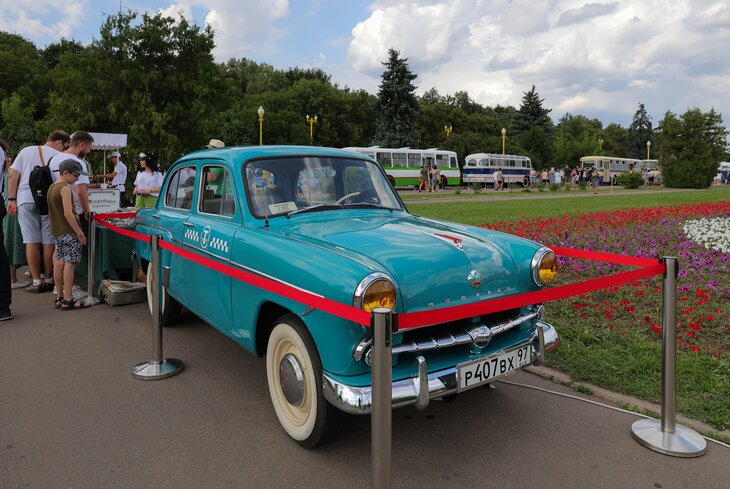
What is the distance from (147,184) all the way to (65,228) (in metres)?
3.02

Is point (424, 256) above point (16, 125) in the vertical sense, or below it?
below

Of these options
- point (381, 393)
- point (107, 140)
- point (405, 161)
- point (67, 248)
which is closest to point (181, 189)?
point (67, 248)

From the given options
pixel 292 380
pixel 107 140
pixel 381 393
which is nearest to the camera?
pixel 381 393

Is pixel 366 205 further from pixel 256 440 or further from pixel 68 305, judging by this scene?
pixel 68 305

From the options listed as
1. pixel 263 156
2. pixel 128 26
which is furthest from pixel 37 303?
pixel 128 26

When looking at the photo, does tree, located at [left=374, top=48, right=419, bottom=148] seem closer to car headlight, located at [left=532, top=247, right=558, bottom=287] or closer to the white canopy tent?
the white canopy tent

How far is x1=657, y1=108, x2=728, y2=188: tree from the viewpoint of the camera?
34.2 meters

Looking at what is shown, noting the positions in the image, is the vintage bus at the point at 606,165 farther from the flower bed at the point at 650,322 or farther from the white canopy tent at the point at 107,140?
the white canopy tent at the point at 107,140

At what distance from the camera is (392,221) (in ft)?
13.2

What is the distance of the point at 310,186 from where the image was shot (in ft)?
13.8

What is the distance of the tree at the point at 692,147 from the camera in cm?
3422

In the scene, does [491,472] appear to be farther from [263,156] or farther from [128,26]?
[128,26]

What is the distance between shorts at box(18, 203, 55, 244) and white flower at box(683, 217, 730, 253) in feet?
30.0

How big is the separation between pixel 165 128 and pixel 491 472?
2147cm
